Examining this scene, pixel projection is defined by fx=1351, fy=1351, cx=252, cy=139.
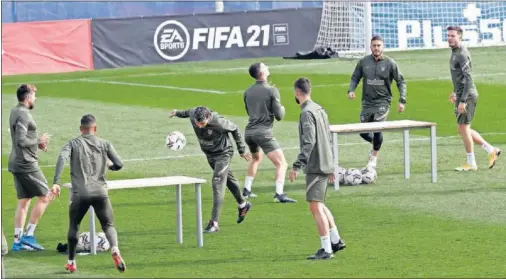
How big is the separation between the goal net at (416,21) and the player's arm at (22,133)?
28.0m

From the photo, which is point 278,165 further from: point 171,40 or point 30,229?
point 171,40

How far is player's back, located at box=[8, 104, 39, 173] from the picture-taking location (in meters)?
16.7

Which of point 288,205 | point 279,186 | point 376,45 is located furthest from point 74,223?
point 376,45

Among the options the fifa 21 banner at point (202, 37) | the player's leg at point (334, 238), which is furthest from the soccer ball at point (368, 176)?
the fifa 21 banner at point (202, 37)

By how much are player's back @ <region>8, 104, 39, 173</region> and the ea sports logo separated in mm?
26165

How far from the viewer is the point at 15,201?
821 inches

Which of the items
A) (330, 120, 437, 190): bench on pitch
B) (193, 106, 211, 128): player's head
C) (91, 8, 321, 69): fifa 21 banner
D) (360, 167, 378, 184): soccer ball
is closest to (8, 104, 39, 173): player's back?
(193, 106, 211, 128): player's head

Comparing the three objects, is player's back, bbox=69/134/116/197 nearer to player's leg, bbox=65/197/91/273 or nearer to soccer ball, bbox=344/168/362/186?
player's leg, bbox=65/197/91/273

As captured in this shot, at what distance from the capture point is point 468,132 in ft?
74.3

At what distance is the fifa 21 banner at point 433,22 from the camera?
44.8 meters

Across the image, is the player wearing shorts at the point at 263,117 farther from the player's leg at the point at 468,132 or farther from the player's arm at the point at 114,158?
the player's arm at the point at 114,158

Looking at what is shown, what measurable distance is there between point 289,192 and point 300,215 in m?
2.11

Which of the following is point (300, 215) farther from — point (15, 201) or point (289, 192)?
point (15, 201)

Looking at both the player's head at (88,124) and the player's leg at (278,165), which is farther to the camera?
the player's leg at (278,165)
